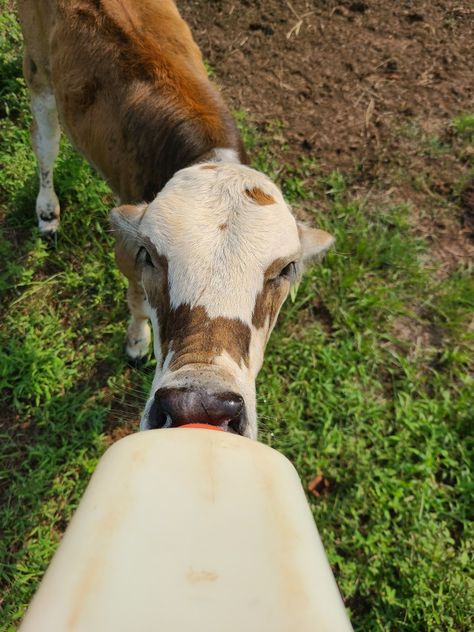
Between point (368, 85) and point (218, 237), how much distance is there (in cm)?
421

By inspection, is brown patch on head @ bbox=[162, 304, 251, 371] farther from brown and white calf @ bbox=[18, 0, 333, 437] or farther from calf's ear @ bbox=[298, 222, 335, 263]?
calf's ear @ bbox=[298, 222, 335, 263]

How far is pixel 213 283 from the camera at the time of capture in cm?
225

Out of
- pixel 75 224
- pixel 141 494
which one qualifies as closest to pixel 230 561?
pixel 141 494

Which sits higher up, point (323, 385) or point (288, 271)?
point (288, 271)

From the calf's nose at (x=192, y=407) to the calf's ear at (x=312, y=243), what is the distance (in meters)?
1.30

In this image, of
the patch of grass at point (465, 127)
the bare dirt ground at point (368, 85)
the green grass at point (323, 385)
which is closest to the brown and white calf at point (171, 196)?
the green grass at point (323, 385)

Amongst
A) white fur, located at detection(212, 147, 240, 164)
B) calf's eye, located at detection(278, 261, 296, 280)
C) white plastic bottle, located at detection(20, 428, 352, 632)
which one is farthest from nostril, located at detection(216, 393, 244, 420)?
white fur, located at detection(212, 147, 240, 164)

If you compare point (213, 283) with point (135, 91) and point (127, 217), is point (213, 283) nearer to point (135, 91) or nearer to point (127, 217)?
Result: point (127, 217)

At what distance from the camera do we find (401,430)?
13.4 feet

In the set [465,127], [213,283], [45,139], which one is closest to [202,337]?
[213,283]

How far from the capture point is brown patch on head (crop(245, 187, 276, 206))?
259 centimetres

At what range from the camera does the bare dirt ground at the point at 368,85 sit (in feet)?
16.9

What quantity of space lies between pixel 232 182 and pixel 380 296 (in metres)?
2.41

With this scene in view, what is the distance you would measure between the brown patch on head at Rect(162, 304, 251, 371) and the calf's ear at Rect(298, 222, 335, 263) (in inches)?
33.6
